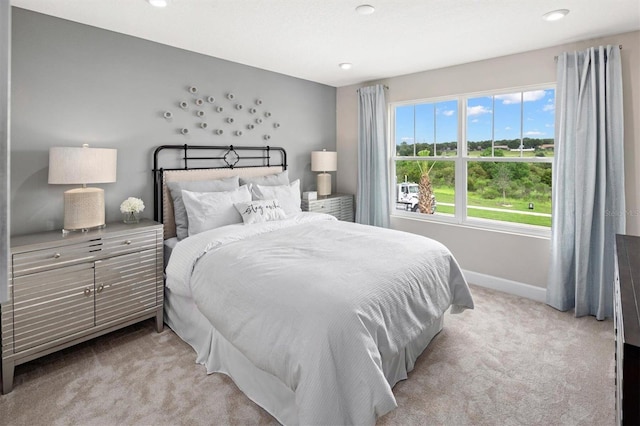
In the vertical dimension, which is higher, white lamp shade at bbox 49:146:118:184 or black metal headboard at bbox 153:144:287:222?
black metal headboard at bbox 153:144:287:222

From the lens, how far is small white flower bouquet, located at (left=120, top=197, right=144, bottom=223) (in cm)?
292

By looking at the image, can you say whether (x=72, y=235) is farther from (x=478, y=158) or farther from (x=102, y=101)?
(x=478, y=158)

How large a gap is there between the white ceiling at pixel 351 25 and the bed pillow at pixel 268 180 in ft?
4.08

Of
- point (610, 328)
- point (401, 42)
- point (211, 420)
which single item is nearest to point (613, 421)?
point (610, 328)

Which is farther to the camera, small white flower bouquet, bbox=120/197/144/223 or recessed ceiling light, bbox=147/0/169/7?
small white flower bouquet, bbox=120/197/144/223

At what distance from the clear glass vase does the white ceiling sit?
1526 millimetres

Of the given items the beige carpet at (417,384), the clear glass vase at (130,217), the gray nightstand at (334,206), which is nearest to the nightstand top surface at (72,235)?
the clear glass vase at (130,217)

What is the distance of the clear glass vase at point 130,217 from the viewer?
120 inches

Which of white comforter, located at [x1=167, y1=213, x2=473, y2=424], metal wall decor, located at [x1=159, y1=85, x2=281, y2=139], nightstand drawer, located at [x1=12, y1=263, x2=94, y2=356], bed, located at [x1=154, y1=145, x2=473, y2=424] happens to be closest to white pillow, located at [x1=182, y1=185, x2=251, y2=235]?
bed, located at [x1=154, y1=145, x2=473, y2=424]

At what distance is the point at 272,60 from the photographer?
3809mm

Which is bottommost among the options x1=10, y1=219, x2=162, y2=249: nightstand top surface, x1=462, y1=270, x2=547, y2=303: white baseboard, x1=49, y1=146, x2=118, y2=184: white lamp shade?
x1=462, y1=270, x2=547, y2=303: white baseboard

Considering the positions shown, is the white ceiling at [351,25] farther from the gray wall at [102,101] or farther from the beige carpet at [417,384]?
the beige carpet at [417,384]

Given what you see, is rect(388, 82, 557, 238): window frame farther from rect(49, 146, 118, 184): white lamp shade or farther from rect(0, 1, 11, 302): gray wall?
rect(0, 1, 11, 302): gray wall

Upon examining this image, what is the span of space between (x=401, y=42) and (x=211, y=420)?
3.26 m
